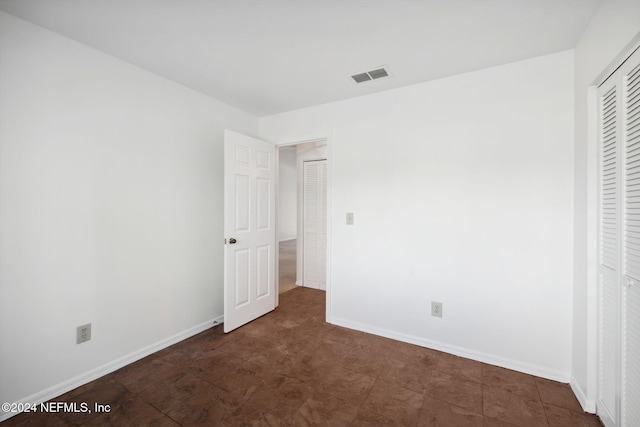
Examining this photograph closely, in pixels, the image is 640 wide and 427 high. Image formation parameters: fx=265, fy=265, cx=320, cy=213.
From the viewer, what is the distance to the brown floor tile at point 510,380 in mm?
1824

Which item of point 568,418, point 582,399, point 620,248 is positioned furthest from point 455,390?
point 620,248

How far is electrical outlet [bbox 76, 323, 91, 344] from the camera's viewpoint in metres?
1.88

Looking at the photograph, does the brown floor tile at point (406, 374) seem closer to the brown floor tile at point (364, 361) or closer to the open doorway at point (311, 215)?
the brown floor tile at point (364, 361)

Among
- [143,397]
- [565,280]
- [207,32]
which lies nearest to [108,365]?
[143,397]

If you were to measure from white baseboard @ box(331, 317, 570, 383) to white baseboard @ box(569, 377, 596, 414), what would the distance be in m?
0.10

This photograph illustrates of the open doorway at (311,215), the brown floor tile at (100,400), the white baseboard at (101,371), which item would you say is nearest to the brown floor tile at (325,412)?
the brown floor tile at (100,400)

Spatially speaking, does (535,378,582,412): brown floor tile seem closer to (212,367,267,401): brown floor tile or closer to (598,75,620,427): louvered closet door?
(598,75,620,427): louvered closet door

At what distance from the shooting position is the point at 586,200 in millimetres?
1660

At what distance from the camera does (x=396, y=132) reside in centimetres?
254

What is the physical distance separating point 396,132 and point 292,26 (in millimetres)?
1316

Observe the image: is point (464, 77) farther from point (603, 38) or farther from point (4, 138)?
point (4, 138)

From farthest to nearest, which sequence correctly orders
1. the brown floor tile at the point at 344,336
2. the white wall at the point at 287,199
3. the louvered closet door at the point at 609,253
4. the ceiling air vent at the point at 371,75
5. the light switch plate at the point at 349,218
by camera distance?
the white wall at the point at 287,199 < the light switch plate at the point at 349,218 < the brown floor tile at the point at 344,336 < the ceiling air vent at the point at 371,75 < the louvered closet door at the point at 609,253

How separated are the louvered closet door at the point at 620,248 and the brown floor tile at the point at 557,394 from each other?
157 mm

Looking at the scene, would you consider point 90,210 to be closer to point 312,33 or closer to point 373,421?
point 312,33
